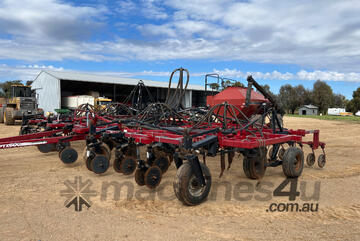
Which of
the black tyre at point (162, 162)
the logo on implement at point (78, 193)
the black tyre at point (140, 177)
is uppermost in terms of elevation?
the black tyre at point (162, 162)

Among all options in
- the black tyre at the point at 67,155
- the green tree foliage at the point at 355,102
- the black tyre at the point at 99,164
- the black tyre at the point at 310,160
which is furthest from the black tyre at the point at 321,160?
the green tree foliage at the point at 355,102

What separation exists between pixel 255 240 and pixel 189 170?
120cm

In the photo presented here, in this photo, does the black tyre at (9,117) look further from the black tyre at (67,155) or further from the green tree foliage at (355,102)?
the green tree foliage at (355,102)

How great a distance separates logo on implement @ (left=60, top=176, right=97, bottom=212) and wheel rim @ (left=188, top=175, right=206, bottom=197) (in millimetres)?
1413

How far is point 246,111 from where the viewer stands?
8.30 meters

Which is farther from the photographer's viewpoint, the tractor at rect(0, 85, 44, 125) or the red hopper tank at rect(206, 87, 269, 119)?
the tractor at rect(0, 85, 44, 125)

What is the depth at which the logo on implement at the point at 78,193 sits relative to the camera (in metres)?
3.96

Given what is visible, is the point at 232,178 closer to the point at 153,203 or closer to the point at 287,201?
the point at 287,201

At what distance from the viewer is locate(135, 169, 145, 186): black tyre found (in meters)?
4.61

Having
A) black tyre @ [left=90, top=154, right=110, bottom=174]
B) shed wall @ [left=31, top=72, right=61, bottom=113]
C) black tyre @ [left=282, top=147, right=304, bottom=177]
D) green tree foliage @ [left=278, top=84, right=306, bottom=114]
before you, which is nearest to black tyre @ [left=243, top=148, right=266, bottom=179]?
black tyre @ [left=282, top=147, right=304, bottom=177]

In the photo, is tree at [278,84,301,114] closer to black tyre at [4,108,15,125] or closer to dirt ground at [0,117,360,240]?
black tyre at [4,108,15,125]

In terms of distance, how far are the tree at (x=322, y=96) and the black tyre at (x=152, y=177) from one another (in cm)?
6905

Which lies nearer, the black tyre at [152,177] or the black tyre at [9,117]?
the black tyre at [152,177]

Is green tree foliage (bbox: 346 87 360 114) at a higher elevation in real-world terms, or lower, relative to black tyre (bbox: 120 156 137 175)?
higher
